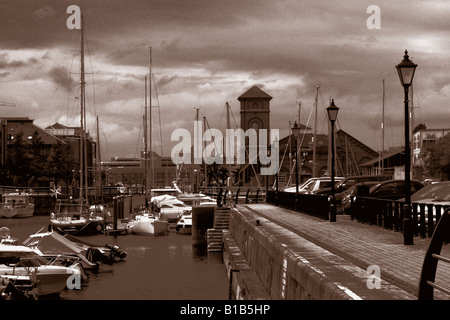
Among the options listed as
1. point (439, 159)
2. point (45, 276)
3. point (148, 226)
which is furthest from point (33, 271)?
point (439, 159)

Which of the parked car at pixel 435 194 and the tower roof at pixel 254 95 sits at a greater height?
the tower roof at pixel 254 95

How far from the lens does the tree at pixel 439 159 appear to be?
98938 mm

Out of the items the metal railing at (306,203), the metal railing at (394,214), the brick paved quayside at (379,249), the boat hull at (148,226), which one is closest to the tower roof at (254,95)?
the boat hull at (148,226)

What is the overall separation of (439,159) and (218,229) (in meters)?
57.6

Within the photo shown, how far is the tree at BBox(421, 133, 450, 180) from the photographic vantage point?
98938 millimetres

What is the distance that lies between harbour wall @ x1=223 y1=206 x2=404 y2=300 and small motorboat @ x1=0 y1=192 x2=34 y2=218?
76.0 m

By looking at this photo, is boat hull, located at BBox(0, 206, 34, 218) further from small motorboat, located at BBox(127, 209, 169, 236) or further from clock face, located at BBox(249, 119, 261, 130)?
clock face, located at BBox(249, 119, 261, 130)

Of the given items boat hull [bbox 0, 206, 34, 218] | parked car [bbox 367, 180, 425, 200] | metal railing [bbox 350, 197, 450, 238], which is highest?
parked car [bbox 367, 180, 425, 200]

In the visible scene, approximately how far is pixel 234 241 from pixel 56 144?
4815 inches

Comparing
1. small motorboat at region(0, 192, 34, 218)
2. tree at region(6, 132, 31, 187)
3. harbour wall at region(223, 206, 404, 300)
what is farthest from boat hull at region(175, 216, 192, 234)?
tree at region(6, 132, 31, 187)

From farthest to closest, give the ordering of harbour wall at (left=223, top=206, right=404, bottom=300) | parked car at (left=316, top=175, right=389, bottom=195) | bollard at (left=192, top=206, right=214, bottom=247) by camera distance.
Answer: bollard at (left=192, top=206, right=214, bottom=247) < parked car at (left=316, top=175, right=389, bottom=195) < harbour wall at (left=223, top=206, right=404, bottom=300)

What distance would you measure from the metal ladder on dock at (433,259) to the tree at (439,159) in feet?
310

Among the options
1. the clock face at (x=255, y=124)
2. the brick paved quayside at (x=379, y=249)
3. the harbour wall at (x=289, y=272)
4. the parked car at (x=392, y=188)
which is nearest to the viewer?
the harbour wall at (x=289, y=272)

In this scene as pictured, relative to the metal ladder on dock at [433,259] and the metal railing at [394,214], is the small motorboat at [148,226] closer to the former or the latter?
the metal railing at [394,214]
